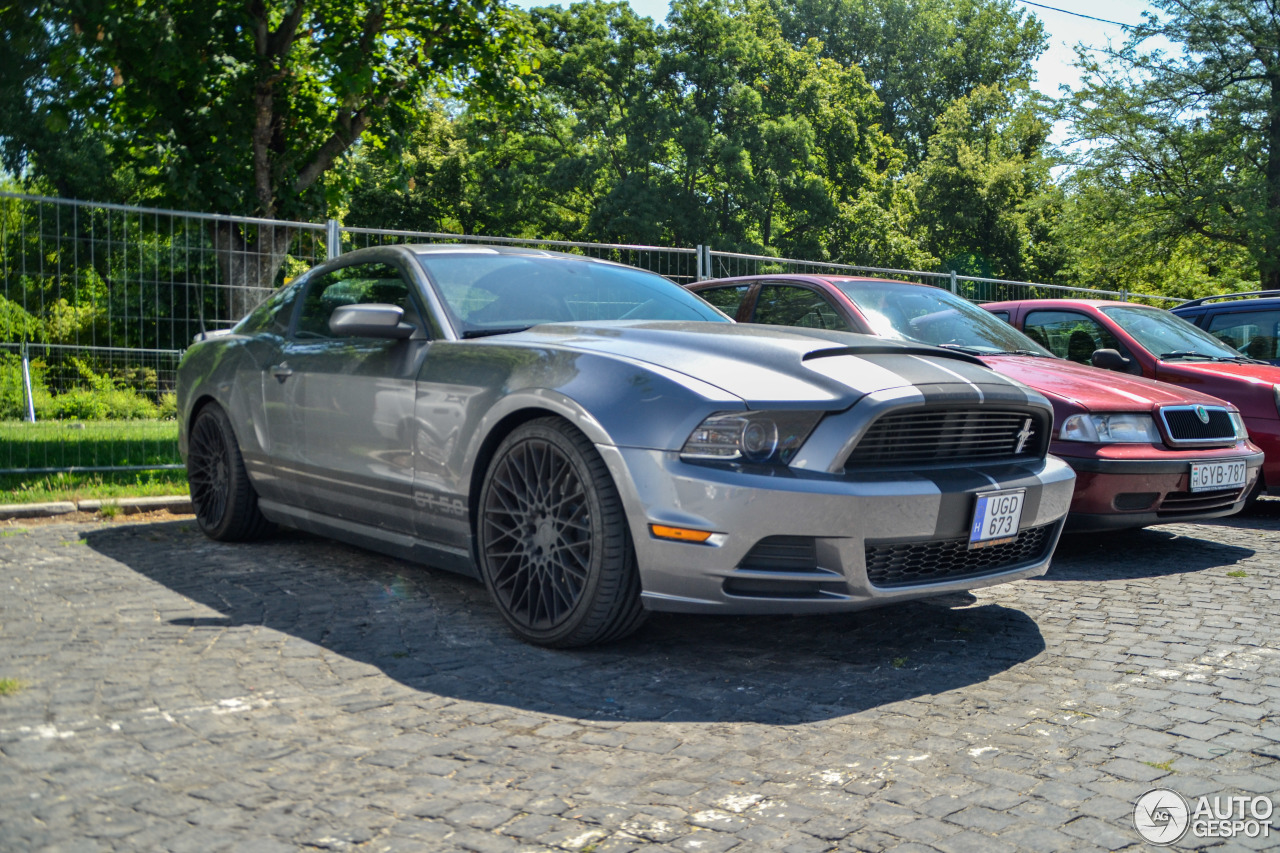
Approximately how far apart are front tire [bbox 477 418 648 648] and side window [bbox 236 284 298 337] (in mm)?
2112

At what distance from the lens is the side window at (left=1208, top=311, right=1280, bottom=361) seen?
9219 mm

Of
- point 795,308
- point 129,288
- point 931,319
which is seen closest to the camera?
point 931,319

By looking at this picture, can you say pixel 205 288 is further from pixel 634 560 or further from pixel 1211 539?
pixel 1211 539

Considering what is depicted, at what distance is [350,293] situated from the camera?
5.26m

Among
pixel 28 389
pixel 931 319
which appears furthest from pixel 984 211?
pixel 931 319

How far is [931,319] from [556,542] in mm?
3793

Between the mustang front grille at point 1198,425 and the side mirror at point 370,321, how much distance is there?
4040 millimetres

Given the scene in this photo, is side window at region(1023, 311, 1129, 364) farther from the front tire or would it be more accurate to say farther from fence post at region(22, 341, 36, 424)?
fence post at region(22, 341, 36, 424)

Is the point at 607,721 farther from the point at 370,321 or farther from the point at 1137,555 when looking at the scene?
the point at 1137,555

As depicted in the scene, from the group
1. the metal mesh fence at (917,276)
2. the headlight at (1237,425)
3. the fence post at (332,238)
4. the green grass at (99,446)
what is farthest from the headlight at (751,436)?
the metal mesh fence at (917,276)

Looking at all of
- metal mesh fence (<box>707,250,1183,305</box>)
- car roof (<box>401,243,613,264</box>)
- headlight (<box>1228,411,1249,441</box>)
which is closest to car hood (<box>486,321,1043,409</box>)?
car roof (<box>401,243,613,264</box>)

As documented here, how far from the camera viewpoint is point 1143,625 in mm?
4426

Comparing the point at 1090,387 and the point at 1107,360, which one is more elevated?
the point at 1107,360

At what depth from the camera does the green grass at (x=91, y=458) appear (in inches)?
296
